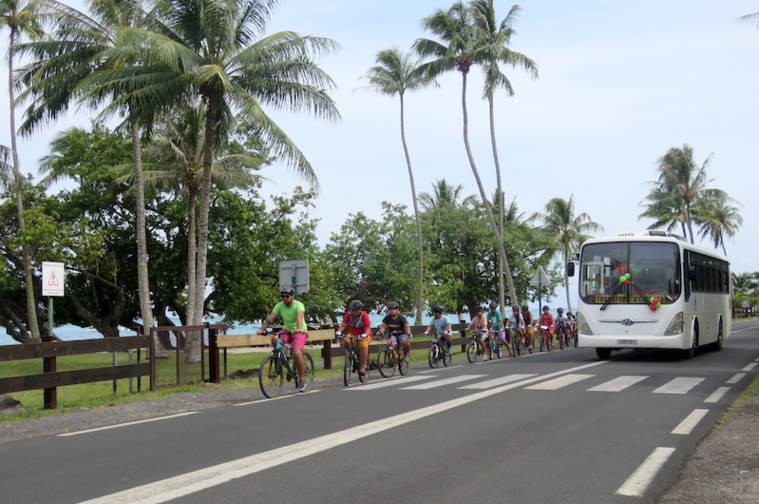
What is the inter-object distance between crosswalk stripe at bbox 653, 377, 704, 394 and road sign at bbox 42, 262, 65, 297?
11.5 metres

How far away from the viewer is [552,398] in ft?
38.2

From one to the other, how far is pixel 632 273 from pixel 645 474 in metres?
14.5

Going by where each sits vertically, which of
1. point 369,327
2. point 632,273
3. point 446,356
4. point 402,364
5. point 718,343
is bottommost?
point 718,343

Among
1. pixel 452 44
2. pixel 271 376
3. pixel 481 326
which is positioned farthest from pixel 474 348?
pixel 452 44

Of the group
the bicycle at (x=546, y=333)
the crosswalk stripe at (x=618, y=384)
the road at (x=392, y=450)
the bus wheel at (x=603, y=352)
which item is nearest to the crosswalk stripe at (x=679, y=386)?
the road at (x=392, y=450)

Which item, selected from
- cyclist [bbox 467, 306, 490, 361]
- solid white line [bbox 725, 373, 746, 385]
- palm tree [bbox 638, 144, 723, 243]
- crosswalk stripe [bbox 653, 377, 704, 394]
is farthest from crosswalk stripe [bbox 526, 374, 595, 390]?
palm tree [bbox 638, 144, 723, 243]

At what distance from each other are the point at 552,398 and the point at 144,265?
2055cm

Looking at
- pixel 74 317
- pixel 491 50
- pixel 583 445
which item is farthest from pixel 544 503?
pixel 74 317

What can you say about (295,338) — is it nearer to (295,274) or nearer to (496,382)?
(496,382)

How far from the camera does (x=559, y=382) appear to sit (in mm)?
14289

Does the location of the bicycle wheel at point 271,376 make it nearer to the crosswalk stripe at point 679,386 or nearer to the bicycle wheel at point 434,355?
the crosswalk stripe at point 679,386

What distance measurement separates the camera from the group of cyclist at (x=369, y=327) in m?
13.2

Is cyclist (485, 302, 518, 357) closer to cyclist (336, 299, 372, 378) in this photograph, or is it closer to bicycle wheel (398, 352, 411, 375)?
bicycle wheel (398, 352, 411, 375)

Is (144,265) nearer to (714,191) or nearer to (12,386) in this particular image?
(12,386)
